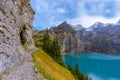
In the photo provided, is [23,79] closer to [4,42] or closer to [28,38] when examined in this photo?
[4,42]

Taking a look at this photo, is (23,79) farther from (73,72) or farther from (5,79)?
(73,72)

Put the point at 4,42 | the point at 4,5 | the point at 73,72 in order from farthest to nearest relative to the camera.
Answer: the point at 73,72
the point at 4,5
the point at 4,42

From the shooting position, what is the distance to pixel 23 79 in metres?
19.6

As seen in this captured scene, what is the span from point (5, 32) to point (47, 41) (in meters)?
54.7

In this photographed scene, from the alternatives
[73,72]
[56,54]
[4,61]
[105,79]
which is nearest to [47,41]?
[56,54]

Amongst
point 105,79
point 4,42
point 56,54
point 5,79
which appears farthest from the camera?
point 105,79

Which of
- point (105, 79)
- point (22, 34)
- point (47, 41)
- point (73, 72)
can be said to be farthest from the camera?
point (105, 79)

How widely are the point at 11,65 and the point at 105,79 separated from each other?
310ft

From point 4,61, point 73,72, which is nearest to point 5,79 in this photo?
point 4,61

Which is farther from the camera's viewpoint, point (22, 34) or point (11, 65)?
point (22, 34)

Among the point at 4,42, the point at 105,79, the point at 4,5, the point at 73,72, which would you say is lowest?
the point at 105,79

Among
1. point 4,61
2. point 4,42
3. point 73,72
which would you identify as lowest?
point 73,72

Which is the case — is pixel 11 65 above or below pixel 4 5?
below

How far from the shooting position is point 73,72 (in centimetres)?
6812
